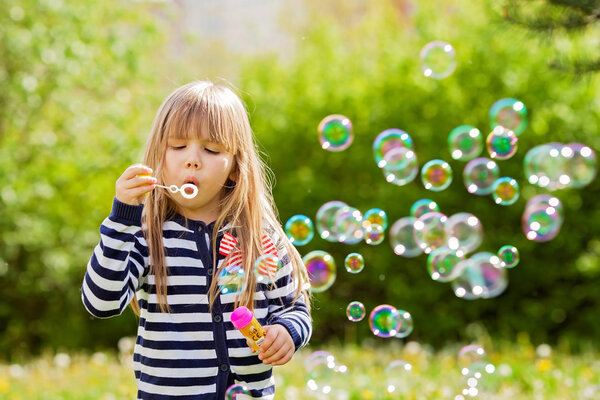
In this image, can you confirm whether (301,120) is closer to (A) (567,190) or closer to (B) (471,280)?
(A) (567,190)

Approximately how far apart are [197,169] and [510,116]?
202 cm

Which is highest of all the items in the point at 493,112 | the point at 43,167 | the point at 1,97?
the point at 1,97

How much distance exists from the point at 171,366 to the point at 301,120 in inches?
225

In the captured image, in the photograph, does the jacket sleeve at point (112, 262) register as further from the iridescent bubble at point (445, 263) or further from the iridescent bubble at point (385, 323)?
the iridescent bubble at point (445, 263)

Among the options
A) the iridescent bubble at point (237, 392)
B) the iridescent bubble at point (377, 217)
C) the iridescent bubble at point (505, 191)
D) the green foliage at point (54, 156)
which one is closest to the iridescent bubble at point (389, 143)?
the iridescent bubble at point (377, 217)

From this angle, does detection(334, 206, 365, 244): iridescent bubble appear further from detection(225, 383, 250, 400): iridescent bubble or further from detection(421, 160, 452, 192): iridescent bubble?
detection(225, 383, 250, 400): iridescent bubble

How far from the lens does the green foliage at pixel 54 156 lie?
8.05 metres

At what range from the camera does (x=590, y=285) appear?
7379 millimetres

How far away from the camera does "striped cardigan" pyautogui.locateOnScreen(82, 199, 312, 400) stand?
2217 mm

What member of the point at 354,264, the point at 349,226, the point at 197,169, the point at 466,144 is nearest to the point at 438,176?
the point at 466,144

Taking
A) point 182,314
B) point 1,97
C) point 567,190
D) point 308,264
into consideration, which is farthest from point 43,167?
point 182,314

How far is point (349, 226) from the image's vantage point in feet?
11.3

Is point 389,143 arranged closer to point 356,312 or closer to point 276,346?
point 356,312

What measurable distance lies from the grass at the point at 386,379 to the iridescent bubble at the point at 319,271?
764 mm
